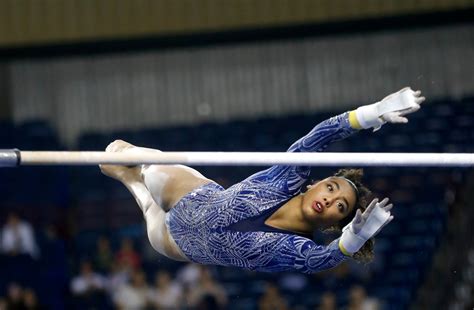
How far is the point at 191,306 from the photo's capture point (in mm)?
9531

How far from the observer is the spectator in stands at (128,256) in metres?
9.99

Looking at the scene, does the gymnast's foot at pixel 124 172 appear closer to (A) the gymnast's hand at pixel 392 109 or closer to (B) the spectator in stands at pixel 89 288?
(A) the gymnast's hand at pixel 392 109

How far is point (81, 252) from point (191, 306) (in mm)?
1533

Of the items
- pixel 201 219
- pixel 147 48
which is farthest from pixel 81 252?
pixel 201 219

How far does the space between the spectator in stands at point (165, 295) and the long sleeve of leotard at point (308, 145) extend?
169 inches

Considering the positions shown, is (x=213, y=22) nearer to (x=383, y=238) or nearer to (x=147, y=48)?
(x=147, y=48)

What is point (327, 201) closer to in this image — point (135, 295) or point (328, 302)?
point (328, 302)

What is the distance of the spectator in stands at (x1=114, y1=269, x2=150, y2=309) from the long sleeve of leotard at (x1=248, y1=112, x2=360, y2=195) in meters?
4.32

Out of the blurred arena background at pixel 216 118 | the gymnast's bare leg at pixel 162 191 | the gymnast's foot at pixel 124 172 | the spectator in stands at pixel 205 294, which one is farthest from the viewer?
the blurred arena background at pixel 216 118

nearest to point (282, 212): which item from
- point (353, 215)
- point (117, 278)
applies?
point (353, 215)

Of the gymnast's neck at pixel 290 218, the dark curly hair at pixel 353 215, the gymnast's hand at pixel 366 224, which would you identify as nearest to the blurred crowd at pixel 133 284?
the dark curly hair at pixel 353 215

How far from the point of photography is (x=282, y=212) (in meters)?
5.44

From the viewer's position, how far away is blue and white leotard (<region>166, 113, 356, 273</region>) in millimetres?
5297

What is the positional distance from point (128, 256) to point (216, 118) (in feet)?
6.99
